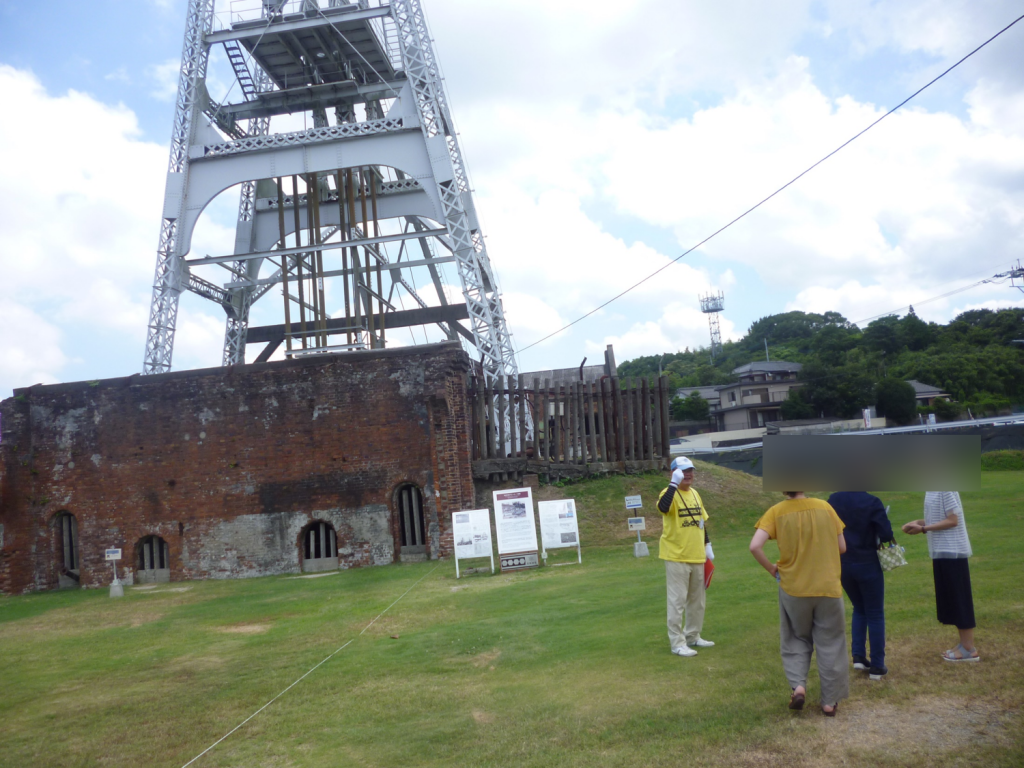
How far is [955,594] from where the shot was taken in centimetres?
536

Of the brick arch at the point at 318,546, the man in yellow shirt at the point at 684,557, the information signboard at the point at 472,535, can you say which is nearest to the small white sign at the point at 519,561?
the information signboard at the point at 472,535

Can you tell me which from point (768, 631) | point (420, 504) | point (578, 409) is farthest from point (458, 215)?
point (768, 631)

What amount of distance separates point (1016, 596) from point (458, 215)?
53.4ft

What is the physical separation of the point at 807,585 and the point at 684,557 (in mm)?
1783

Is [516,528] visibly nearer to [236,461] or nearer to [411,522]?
[411,522]

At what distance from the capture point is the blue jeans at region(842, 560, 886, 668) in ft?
17.2

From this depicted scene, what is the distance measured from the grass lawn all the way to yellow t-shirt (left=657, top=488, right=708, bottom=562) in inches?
32.2

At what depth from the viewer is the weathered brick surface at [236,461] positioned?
1511 centimetres

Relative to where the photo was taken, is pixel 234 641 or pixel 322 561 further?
pixel 322 561

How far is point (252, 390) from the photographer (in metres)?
15.7

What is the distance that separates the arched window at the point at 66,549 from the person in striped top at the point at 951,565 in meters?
16.3

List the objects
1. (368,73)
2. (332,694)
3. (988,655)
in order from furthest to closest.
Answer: (368,73) → (332,694) → (988,655)

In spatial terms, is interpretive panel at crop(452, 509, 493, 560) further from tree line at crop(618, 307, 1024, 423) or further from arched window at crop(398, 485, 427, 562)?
tree line at crop(618, 307, 1024, 423)

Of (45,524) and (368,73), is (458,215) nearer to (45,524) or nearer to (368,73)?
(368,73)
